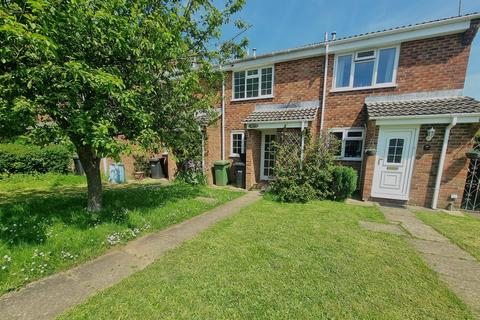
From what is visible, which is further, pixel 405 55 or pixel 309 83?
pixel 309 83

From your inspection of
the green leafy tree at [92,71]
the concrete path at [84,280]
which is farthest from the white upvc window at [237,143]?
the concrete path at [84,280]

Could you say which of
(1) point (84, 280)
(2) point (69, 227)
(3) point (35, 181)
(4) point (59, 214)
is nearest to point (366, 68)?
(1) point (84, 280)

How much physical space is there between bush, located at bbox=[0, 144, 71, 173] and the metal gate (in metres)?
18.0

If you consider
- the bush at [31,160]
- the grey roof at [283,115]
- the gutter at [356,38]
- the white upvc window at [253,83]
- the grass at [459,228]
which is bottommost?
the grass at [459,228]

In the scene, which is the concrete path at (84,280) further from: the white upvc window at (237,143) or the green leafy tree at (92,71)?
the white upvc window at (237,143)

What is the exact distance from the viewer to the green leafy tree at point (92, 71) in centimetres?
298

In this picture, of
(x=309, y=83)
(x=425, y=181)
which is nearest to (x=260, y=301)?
(x=425, y=181)

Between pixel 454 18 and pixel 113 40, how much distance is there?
996 cm

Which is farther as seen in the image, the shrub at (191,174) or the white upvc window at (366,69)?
the shrub at (191,174)

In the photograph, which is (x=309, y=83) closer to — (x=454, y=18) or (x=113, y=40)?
(x=454, y=18)

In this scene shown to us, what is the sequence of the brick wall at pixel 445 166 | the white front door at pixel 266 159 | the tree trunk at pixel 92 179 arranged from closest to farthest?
the tree trunk at pixel 92 179
the brick wall at pixel 445 166
the white front door at pixel 266 159

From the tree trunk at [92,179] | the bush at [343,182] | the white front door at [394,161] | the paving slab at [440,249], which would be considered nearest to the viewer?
the paving slab at [440,249]

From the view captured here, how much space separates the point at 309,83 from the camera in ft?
30.6

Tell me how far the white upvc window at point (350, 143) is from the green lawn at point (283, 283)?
14.8 feet
